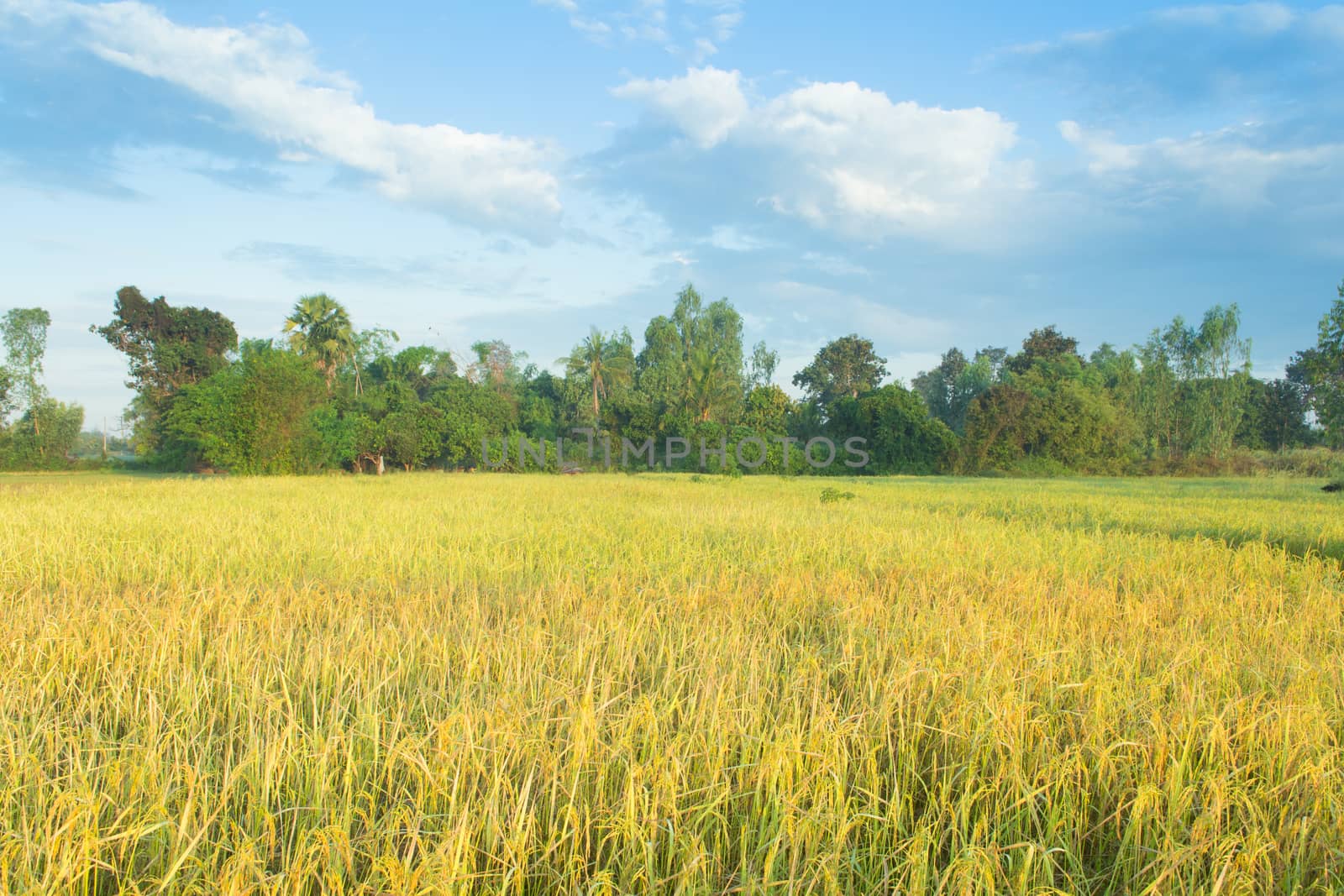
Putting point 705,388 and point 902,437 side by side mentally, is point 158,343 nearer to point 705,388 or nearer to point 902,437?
point 705,388

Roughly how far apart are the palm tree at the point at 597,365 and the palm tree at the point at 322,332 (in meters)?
11.7

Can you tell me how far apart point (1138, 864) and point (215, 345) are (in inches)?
1879

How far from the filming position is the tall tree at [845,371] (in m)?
46.0

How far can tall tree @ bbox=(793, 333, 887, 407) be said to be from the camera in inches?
1810

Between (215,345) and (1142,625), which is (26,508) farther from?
(215,345)

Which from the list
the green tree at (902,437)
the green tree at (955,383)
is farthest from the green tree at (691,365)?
the green tree at (955,383)

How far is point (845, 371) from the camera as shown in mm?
45938

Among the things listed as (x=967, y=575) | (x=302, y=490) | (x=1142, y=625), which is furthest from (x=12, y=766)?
(x=302, y=490)

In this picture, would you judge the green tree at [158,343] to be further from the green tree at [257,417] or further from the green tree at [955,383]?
the green tree at [955,383]

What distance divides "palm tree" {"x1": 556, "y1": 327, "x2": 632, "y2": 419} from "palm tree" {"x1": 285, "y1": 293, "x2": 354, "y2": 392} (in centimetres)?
1173

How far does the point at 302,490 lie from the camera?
1392 centimetres

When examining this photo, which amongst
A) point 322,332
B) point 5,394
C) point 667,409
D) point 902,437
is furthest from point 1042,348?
point 5,394

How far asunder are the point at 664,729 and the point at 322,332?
129 ft

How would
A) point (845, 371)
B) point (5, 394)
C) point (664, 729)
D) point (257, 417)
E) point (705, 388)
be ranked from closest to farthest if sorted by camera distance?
1. point (664, 729)
2. point (257, 417)
3. point (705, 388)
4. point (5, 394)
5. point (845, 371)
